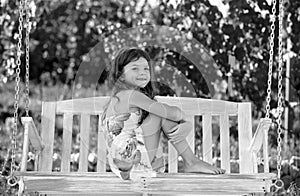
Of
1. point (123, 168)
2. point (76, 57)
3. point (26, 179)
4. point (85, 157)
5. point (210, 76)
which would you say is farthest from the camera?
point (76, 57)

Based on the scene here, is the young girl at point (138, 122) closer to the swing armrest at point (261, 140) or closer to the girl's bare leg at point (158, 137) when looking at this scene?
the girl's bare leg at point (158, 137)

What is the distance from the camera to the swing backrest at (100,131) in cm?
329

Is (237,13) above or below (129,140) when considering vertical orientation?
above

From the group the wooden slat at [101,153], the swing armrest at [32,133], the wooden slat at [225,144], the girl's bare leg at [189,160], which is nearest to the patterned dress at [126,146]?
the girl's bare leg at [189,160]

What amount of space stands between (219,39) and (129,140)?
1.68 meters

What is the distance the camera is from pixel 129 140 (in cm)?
277

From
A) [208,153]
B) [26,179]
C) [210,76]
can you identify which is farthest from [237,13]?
[26,179]

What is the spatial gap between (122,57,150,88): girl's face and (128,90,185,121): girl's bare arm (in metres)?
0.07

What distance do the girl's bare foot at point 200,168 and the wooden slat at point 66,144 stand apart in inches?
27.2

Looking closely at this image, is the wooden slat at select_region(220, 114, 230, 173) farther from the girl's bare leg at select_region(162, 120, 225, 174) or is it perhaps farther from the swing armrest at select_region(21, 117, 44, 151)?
the swing armrest at select_region(21, 117, 44, 151)

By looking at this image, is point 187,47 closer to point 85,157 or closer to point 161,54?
point 161,54

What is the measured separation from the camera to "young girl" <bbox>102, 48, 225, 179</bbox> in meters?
2.77

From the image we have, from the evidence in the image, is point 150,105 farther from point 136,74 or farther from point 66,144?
point 66,144

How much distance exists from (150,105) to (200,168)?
0.34 metres
